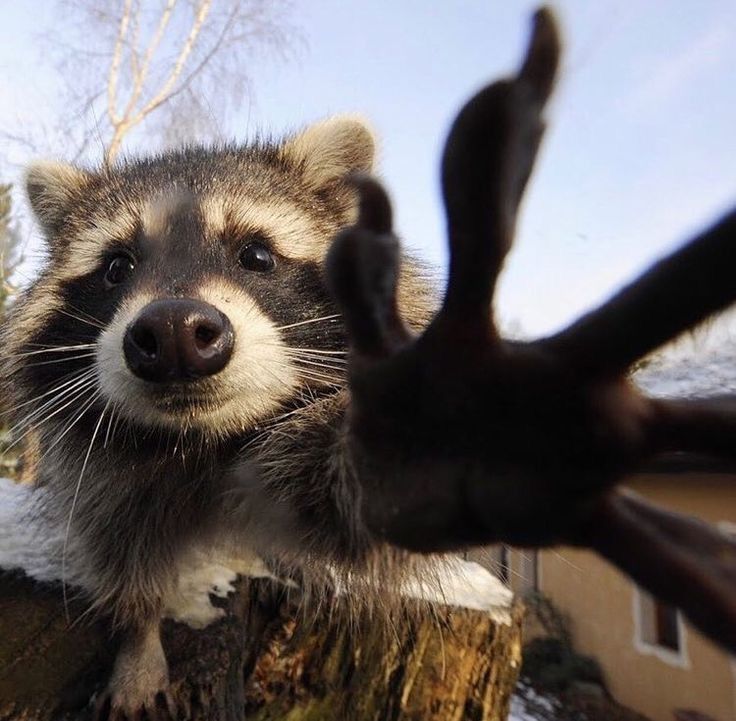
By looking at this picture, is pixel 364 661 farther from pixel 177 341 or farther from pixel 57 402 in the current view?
pixel 177 341

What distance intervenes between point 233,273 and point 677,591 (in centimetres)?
146

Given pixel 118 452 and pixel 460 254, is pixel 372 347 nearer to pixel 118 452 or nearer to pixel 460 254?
pixel 460 254

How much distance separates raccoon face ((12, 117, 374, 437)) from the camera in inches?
66.7

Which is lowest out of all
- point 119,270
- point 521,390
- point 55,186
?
point 521,390

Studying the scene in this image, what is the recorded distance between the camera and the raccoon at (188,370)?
5.68 ft

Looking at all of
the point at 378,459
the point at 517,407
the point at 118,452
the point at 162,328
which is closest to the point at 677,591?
the point at 517,407

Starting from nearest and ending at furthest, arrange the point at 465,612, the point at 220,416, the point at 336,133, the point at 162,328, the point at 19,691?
the point at 162,328
the point at 220,416
the point at 19,691
the point at 336,133
the point at 465,612

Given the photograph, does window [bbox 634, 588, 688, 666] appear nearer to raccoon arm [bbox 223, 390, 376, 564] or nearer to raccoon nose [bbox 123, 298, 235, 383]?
raccoon arm [bbox 223, 390, 376, 564]

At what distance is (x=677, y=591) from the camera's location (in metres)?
0.82

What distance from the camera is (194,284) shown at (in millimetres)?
1802

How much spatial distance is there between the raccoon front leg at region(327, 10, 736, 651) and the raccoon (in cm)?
57

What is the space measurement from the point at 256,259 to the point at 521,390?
4.33 feet

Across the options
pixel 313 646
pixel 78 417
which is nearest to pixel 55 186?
pixel 78 417

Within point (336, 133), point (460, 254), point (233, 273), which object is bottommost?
point (460, 254)
